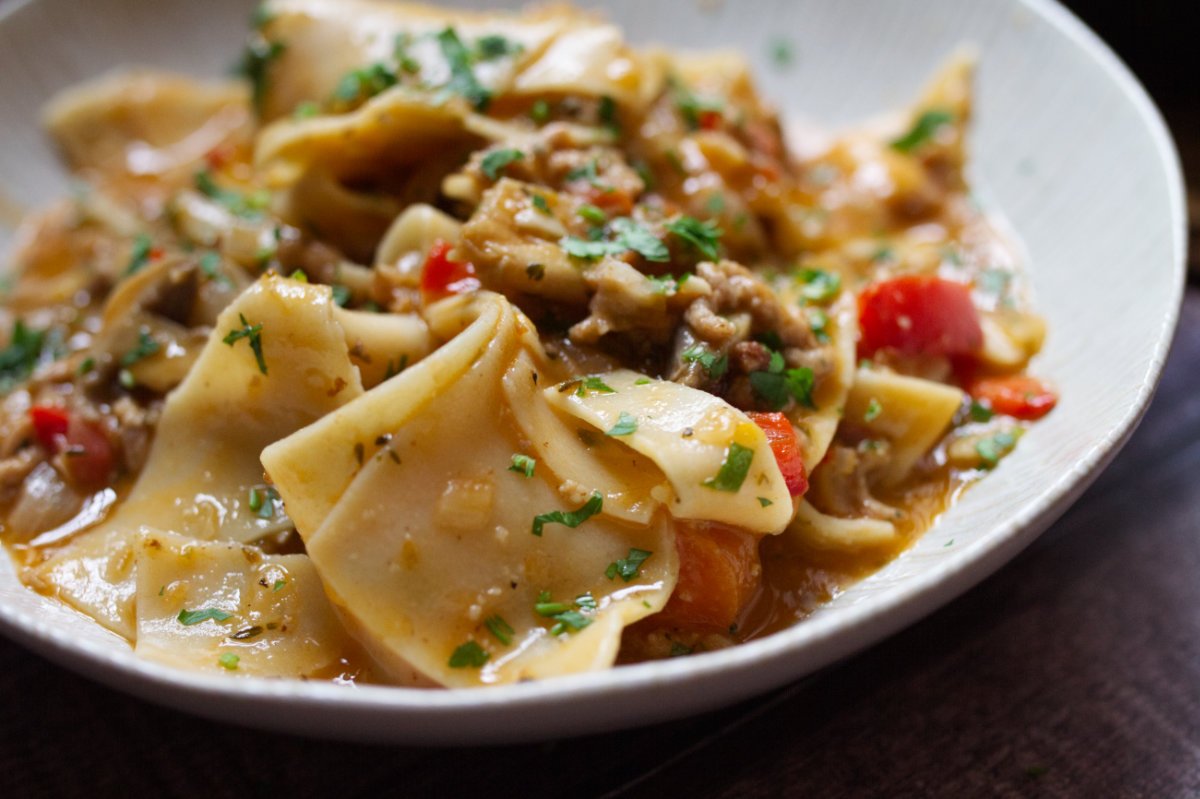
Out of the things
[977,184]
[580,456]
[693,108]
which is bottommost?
[977,184]

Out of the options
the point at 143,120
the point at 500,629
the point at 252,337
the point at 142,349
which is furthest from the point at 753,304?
the point at 143,120

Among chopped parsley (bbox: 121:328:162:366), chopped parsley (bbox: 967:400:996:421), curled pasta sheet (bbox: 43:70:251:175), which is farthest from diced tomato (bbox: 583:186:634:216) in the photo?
curled pasta sheet (bbox: 43:70:251:175)

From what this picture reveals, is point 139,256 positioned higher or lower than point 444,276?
higher

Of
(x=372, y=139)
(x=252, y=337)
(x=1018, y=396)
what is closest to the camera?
(x=252, y=337)

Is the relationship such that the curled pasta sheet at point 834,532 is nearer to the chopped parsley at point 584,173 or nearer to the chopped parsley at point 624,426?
the chopped parsley at point 624,426

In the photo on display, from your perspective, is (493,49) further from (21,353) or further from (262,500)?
(21,353)

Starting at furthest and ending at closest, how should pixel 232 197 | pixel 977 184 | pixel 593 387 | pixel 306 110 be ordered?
pixel 977 184, pixel 232 197, pixel 306 110, pixel 593 387

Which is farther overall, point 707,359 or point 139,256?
point 139,256
